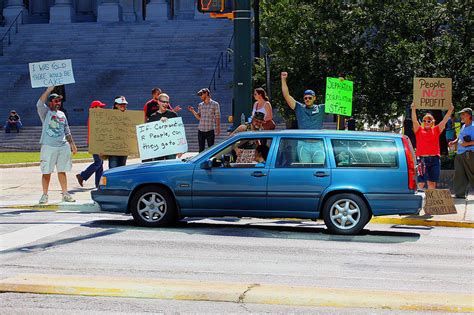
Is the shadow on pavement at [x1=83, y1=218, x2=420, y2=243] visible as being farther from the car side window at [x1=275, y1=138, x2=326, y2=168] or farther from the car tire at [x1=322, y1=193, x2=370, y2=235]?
the car side window at [x1=275, y1=138, x2=326, y2=168]

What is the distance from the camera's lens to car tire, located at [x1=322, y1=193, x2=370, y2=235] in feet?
41.3

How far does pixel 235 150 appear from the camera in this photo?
13.3m

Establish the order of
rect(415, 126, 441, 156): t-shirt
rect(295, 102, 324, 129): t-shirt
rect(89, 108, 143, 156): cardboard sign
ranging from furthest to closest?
rect(89, 108, 143, 156): cardboard sign < rect(415, 126, 441, 156): t-shirt < rect(295, 102, 324, 129): t-shirt

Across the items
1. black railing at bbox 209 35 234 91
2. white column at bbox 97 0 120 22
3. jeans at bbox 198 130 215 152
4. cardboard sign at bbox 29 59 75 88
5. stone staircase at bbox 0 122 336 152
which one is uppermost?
white column at bbox 97 0 120 22

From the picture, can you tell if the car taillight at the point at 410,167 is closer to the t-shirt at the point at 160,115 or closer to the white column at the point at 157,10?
the t-shirt at the point at 160,115

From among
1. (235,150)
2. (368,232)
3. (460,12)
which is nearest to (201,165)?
(235,150)

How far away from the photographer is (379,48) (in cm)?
2462

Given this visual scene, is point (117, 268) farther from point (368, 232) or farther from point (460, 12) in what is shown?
point (460, 12)

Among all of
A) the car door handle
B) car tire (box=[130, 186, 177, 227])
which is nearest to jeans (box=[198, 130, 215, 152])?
car tire (box=[130, 186, 177, 227])

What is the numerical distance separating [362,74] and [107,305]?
16.9 metres

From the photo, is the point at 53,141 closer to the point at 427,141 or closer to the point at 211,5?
the point at 211,5

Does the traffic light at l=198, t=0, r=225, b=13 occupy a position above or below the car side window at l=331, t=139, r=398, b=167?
above

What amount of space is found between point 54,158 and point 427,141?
6061 millimetres

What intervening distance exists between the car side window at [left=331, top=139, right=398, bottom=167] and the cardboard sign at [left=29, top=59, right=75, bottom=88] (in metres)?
5.84
